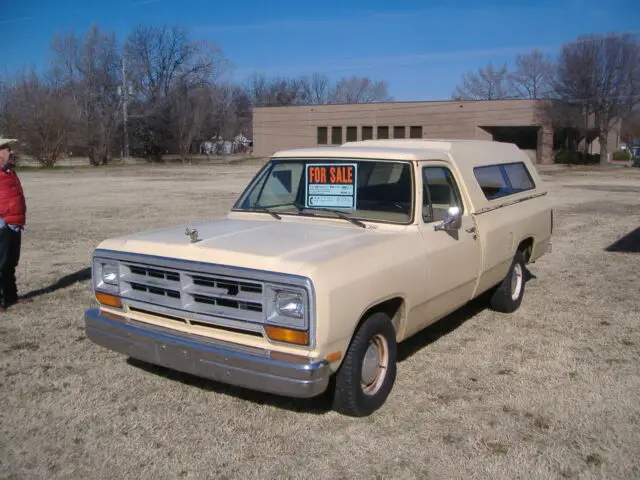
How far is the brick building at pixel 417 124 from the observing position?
4928 cm

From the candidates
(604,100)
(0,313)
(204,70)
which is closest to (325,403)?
(0,313)

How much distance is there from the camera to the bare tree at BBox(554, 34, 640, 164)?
47.9 metres

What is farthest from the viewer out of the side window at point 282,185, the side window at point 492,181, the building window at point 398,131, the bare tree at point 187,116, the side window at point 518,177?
the bare tree at point 187,116

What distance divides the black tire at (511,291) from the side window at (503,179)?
72cm

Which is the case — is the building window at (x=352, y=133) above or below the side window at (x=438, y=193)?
above

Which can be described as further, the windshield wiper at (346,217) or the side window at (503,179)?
the side window at (503,179)

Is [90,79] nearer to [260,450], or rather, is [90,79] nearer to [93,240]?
[93,240]

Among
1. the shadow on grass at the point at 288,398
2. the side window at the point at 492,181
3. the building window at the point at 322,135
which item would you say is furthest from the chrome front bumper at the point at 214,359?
the building window at the point at 322,135

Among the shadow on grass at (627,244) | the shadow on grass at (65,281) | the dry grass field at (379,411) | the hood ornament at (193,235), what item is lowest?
the dry grass field at (379,411)

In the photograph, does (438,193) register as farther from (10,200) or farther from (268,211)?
(10,200)

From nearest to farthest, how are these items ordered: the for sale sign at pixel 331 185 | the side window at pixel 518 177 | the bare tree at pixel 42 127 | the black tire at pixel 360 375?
the black tire at pixel 360 375
the for sale sign at pixel 331 185
the side window at pixel 518 177
the bare tree at pixel 42 127

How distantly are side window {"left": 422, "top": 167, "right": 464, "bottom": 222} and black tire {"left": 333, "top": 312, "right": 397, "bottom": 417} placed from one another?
3.55ft

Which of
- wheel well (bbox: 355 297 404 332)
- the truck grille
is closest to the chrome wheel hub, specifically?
wheel well (bbox: 355 297 404 332)

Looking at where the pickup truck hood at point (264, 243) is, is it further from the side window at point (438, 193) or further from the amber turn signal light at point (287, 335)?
the side window at point (438, 193)
